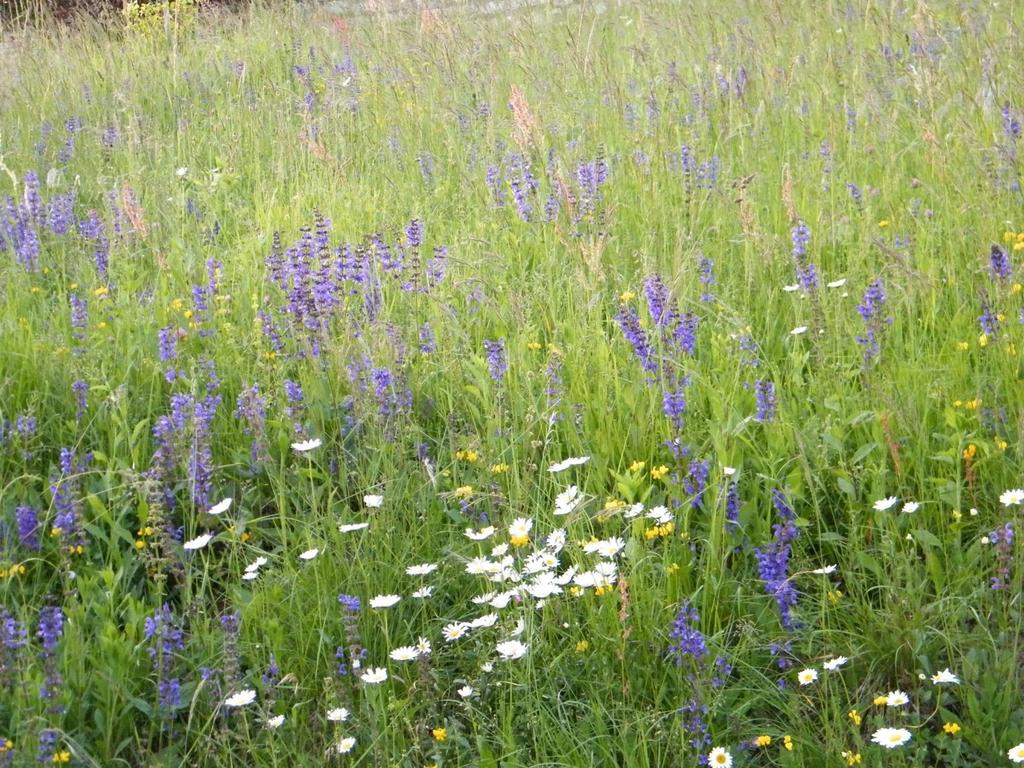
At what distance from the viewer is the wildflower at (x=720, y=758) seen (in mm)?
1874

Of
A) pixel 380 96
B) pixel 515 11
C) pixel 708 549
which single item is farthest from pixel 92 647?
pixel 515 11

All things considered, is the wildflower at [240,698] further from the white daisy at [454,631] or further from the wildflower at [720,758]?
the wildflower at [720,758]

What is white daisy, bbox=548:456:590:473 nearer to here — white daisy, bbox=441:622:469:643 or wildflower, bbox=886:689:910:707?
white daisy, bbox=441:622:469:643

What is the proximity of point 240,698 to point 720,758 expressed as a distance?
2.88 ft

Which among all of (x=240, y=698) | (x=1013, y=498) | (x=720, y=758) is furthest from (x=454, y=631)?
(x=1013, y=498)

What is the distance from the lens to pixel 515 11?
305 inches

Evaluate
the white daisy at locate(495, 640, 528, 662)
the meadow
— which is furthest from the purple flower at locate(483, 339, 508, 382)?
the white daisy at locate(495, 640, 528, 662)

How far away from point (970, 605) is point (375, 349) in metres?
1.57

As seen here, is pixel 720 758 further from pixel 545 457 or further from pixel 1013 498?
pixel 545 457

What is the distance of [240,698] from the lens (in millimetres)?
2041

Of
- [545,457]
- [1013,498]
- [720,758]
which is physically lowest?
[720,758]

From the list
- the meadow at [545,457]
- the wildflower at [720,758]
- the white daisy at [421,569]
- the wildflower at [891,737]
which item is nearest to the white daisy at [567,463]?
the meadow at [545,457]

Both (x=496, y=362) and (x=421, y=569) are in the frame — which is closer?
(x=421, y=569)

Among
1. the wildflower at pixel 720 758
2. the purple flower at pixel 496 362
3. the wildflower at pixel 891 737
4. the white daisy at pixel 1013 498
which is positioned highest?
the purple flower at pixel 496 362
